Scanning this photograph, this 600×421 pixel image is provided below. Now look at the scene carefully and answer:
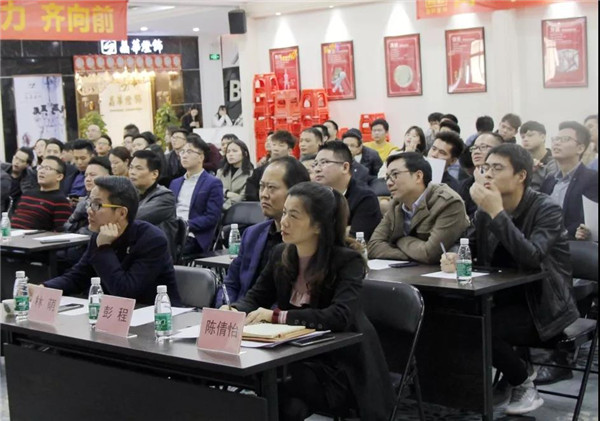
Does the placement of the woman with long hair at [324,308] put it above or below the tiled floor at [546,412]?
above

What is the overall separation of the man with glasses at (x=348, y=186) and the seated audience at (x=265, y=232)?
44.4 inches

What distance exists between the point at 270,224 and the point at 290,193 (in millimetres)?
533

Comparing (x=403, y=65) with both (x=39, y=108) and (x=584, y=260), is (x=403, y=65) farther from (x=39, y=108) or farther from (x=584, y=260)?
A: (x=584, y=260)

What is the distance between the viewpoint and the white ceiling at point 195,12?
40.1 ft

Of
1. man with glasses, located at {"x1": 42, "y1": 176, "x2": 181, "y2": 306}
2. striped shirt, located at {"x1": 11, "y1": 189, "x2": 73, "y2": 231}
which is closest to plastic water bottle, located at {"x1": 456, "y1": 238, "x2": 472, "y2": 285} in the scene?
man with glasses, located at {"x1": 42, "y1": 176, "x2": 181, "y2": 306}

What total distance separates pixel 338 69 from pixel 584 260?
8.86 metres

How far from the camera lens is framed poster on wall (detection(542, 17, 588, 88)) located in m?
9.70

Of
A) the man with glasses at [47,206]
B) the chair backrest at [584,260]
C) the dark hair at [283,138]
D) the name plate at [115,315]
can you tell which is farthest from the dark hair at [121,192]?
the dark hair at [283,138]

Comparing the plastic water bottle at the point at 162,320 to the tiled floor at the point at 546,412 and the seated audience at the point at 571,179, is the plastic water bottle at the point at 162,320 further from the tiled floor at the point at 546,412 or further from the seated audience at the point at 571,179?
the seated audience at the point at 571,179

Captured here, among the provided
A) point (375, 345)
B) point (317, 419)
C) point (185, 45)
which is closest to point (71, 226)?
point (317, 419)

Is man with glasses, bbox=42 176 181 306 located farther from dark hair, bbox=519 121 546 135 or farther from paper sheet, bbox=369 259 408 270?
dark hair, bbox=519 121 546 135

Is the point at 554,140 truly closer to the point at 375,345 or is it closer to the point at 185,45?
the point at 375,345

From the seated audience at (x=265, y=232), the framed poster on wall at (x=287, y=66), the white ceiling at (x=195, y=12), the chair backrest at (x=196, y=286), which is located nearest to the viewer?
the seated audience at (x=265, y=232)

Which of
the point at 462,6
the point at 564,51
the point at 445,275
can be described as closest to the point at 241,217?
the point at 445,275
